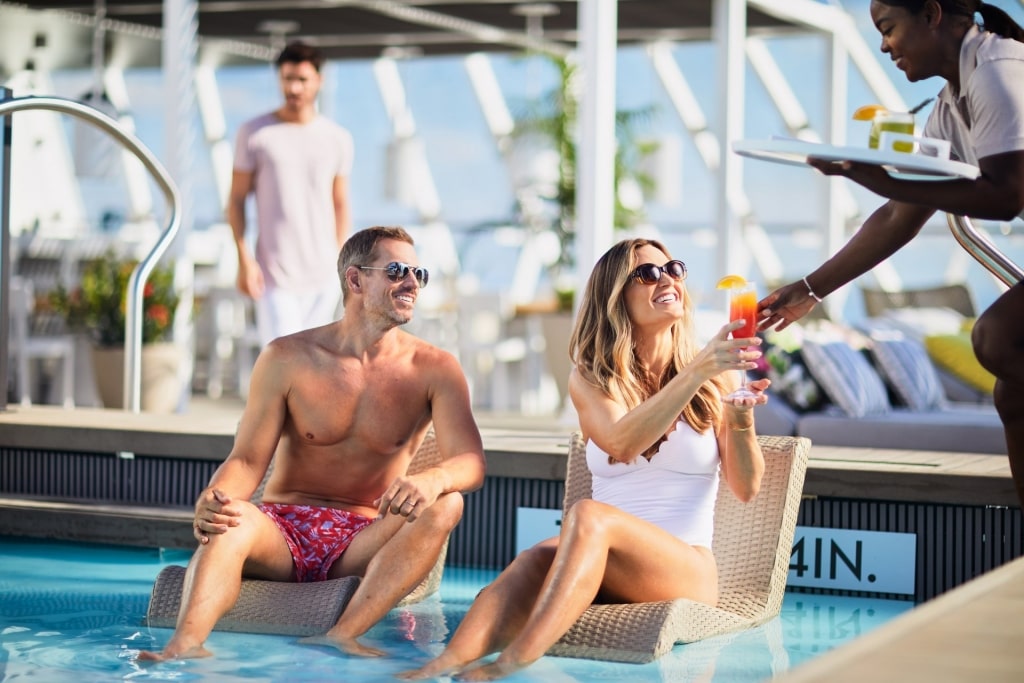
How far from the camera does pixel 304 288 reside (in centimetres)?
543

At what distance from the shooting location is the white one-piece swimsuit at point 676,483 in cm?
340

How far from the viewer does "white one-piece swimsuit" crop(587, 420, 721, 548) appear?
3398 millimetres

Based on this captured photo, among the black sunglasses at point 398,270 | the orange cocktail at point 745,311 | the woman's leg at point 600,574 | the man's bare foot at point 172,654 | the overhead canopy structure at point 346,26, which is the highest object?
the overhead canopy structure at point 346,26

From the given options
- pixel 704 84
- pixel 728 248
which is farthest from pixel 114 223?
pixel 728 248

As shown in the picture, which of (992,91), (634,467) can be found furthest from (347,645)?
(992,91)

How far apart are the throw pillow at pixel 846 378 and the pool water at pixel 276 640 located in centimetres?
181

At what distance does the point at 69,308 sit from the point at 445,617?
200 inches

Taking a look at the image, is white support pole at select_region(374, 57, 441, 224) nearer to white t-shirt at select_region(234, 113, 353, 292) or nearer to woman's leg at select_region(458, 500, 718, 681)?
white t-shirt at select_region(234, 113, 353, 292)

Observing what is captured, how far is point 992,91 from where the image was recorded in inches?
106

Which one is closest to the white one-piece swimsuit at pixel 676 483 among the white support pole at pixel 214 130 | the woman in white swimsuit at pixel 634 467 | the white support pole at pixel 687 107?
the woman in white swimsuit at pixel 634 467

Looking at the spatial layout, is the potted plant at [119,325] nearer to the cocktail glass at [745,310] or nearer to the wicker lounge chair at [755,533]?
the wicker lounge chair at [755,533]

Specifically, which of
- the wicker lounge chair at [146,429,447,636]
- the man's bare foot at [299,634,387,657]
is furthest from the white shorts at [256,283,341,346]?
the man's bare foot at [299,634,387,657]

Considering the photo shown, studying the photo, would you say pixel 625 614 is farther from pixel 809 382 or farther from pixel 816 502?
pixel 809 382

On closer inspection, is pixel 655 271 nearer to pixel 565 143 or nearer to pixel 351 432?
pixel 351 432
